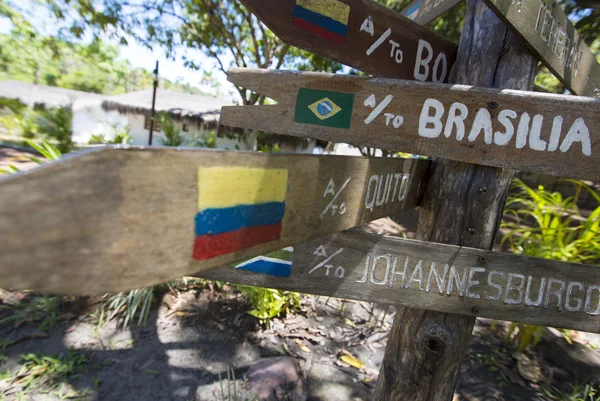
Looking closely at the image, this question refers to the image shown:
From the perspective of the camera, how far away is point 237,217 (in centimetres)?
54

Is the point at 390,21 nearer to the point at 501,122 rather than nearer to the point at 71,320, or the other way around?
the point at 501,122

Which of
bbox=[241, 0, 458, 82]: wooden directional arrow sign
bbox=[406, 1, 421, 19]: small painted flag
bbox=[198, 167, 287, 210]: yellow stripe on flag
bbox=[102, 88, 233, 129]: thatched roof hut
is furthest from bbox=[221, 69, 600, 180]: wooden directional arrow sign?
bbox=[102, 88, 233, 129]: thatched roof hut

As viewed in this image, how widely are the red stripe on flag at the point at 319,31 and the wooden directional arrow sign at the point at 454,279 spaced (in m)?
0.58

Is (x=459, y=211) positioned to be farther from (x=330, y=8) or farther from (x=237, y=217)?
(x=237, y=217)

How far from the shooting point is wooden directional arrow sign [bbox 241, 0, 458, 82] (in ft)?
2.89

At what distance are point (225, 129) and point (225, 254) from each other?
1210cm

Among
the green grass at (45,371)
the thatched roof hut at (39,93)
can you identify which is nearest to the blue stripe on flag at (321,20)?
the green grass at (45,371)

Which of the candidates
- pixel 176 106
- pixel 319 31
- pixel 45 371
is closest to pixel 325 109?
pixel 319 31

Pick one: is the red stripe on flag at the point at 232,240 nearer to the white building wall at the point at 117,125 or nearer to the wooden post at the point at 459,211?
the wooden post at the point at 459,211

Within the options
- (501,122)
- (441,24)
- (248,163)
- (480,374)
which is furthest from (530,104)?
(441,24)

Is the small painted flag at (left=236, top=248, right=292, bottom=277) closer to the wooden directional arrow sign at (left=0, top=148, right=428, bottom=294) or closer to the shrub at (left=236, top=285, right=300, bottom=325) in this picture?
the wooden directional arrow sign at (left=0, top=148, right=428, bottom=294)

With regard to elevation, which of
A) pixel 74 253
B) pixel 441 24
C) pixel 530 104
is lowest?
pixel 74 253

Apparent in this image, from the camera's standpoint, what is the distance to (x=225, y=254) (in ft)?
1.73

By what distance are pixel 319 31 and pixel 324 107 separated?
0.70 ft
